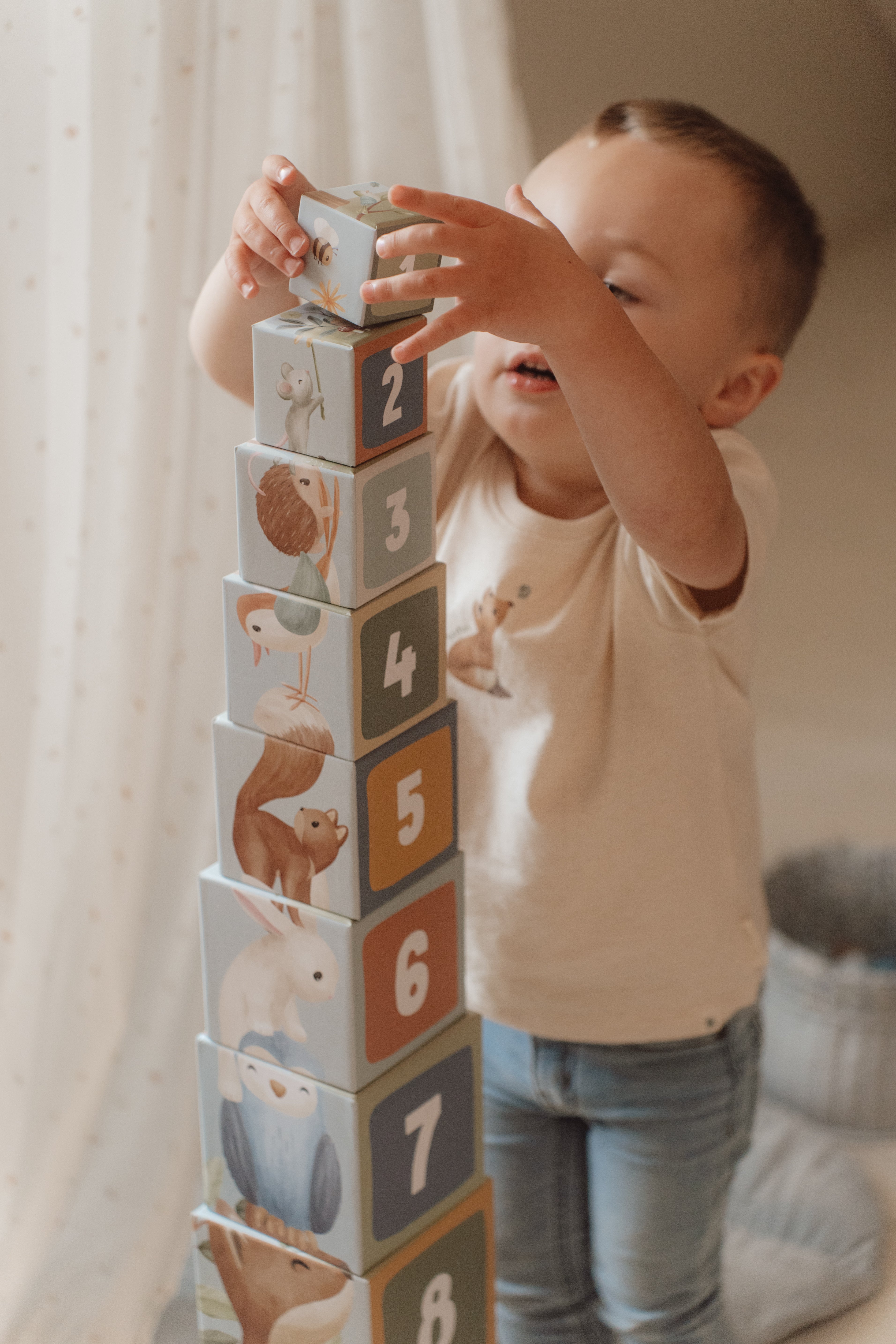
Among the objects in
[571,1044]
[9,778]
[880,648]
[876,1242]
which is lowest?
[876,1242]

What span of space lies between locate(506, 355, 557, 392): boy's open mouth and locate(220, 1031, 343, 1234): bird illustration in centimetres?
35

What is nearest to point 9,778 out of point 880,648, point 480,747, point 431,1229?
point 480,747

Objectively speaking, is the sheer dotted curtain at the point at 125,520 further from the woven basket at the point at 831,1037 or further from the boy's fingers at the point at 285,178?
the woven basket at the point at 831,1037

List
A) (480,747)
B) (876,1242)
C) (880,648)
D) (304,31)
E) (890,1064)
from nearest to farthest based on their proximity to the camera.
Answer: (480,747), (304,31), (876,1242), (890,1064), (880,648)

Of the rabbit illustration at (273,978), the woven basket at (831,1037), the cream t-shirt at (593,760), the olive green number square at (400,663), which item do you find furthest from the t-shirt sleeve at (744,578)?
the woven basket at (831,1037)

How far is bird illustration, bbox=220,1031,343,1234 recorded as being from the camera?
1.97ft

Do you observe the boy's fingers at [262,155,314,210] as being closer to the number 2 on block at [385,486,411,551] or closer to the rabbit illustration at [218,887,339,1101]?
the number 2 on block at [385,486,411,551]

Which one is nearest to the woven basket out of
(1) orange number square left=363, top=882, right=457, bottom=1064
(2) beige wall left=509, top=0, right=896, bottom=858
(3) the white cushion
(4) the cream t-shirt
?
(3) the white cushion

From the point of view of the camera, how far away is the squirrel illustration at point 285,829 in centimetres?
57

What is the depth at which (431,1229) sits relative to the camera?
25.1 inches

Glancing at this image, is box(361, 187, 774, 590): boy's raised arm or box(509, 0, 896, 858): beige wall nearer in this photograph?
box(361, 187, 774, 590): boy's raised arm

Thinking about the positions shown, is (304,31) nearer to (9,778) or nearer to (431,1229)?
(9,778)

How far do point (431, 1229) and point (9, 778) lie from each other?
489 mm

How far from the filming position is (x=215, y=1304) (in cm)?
65
